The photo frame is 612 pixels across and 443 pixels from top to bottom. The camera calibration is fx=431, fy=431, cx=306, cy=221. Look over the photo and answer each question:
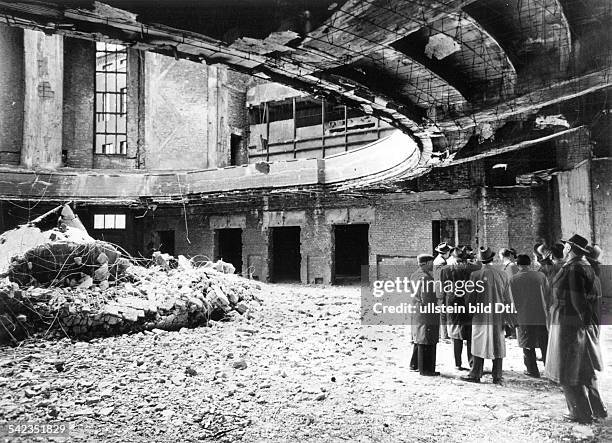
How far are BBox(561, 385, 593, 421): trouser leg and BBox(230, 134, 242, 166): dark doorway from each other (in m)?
18.6

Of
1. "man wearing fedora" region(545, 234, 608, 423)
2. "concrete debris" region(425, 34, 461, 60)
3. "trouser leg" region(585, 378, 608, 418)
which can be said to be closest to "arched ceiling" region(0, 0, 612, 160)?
"concrete debris" region(425, 34, 461, 60)

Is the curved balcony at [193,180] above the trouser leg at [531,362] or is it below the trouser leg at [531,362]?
above

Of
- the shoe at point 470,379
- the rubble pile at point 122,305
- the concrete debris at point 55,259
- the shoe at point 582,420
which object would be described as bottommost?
the shoe at point 470,379

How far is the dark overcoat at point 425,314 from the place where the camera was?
5566mm

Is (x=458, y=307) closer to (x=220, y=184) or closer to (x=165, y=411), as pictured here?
(x=165, y=411)

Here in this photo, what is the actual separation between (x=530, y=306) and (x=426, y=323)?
57.8 inches

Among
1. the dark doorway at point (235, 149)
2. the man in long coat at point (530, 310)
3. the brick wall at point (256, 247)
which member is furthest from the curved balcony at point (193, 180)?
Answer: the man in long coat at point (530, 310)

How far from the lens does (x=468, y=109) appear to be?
6559mm

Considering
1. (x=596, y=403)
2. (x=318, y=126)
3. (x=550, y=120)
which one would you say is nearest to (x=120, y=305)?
(x=596, y=403)

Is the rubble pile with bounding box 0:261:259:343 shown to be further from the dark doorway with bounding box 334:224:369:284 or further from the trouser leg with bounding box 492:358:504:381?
the dark doorway with bounding box 334:224:369:284

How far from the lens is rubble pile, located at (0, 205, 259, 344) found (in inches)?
284

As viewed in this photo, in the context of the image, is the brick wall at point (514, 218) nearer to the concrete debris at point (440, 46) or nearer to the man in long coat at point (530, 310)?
the man in long coat at point (530, 310)

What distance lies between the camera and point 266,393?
487cm

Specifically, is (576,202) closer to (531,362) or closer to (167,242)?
(531,362)
